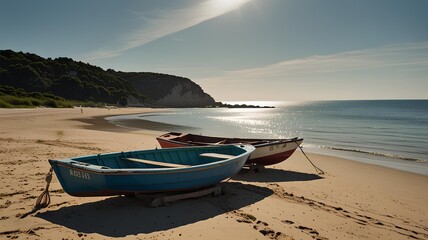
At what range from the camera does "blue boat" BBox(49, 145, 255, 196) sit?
6.73m

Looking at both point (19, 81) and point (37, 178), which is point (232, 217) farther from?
point (19, 81)

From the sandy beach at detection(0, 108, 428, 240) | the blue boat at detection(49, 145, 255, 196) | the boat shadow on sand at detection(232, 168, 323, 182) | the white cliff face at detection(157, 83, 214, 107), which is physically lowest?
the boat shadow on sand at detection(232, 168, 323, 182)

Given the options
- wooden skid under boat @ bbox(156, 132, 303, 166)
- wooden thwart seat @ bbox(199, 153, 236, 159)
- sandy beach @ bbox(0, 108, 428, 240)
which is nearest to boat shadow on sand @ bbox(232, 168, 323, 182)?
sandy beach @ bbox(0, 108, 428, 240)

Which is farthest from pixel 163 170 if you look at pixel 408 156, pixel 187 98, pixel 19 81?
pixel 187 98

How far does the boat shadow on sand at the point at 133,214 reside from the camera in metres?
6.06

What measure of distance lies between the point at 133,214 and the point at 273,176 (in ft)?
21.0

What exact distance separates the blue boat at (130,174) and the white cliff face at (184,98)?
144592mm

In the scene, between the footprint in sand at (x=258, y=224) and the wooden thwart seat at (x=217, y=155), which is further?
the wooden thwart seat at (x=217, y=155)

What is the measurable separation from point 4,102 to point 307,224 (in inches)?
2030

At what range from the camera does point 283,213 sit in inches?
289

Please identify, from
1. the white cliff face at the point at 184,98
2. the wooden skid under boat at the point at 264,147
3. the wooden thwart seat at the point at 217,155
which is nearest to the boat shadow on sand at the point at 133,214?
the wooden thwart seat at the point at 217,155

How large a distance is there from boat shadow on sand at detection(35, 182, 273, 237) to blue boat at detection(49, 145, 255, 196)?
410mm

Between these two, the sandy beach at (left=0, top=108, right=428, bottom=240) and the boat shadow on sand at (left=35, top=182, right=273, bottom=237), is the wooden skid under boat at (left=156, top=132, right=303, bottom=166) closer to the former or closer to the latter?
the sandy beach at (left=0, top=108, right=428, bottom=240)

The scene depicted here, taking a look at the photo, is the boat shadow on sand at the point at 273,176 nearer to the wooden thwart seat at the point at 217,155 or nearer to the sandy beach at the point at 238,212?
the sandy beach at the point at 238,212
